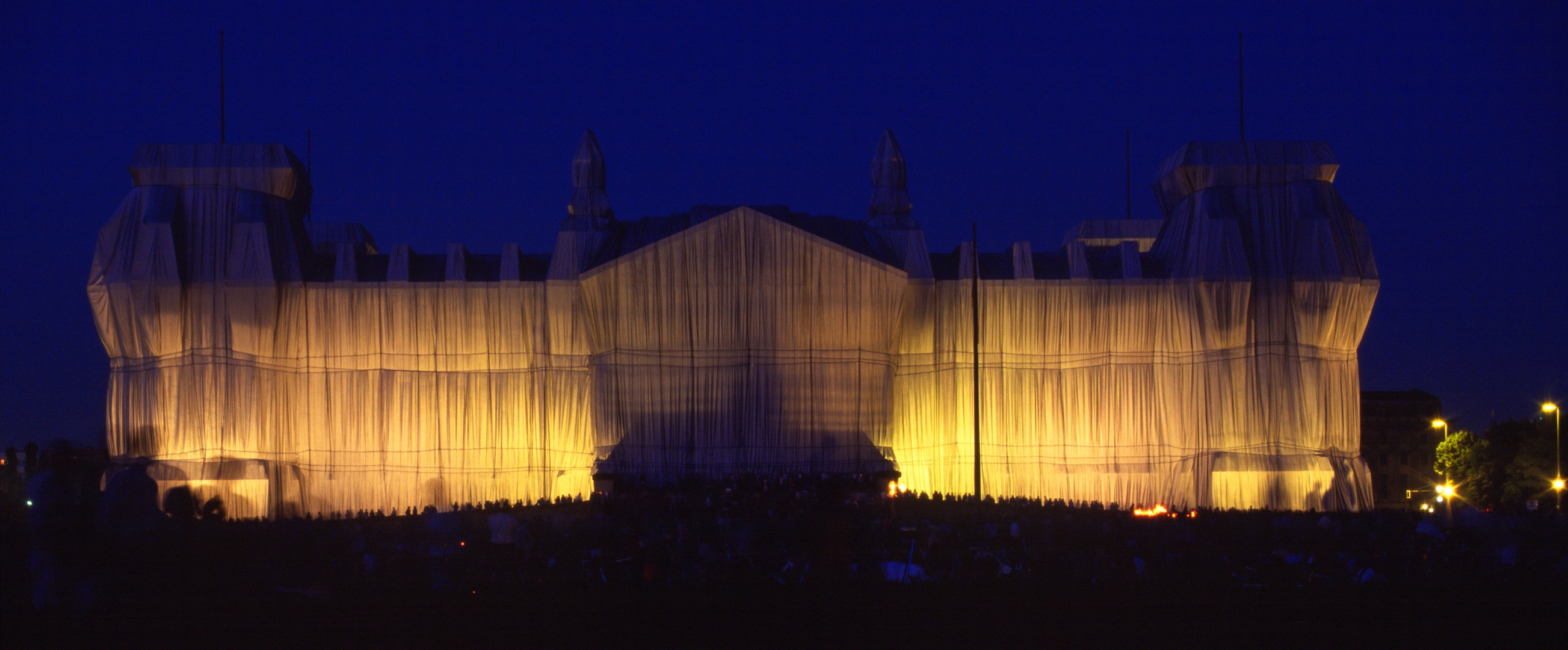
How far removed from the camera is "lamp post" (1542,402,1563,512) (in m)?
32.7

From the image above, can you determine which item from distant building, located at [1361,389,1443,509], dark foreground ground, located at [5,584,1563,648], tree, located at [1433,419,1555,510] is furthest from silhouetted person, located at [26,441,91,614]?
distant building, located at [1361,389,1443,509]

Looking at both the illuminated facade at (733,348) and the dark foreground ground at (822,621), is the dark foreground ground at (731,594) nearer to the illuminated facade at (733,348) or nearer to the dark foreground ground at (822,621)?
the dark foreground ground at (822,621)

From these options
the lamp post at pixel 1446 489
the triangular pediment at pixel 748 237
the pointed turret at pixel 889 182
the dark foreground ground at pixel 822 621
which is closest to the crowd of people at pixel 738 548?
the dark foreground ground at pixel 822 621

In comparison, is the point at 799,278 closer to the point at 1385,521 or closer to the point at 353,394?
the point at 353,394

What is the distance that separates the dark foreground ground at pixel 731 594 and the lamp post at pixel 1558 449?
20385 millimetres

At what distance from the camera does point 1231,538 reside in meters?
17.6

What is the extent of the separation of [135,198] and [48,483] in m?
26.0

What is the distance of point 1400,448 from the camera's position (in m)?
67.4

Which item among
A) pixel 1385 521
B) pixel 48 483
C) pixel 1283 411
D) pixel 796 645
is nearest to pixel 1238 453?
pixel 1283 411

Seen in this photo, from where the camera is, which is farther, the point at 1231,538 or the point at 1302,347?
the point at 1302,347

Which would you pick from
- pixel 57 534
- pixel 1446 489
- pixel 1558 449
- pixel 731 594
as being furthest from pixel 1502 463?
pixel 57 534

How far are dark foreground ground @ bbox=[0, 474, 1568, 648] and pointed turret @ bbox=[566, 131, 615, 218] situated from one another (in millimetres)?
19254

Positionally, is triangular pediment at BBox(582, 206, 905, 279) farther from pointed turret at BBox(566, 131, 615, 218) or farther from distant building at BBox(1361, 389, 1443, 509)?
distant building at BBox(1361, 389, 1443, 509)

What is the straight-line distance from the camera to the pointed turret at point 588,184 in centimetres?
3291
